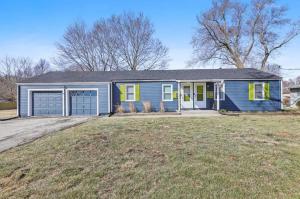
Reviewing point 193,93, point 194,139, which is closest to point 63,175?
point 194,139

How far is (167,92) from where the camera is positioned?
19703 millimetres

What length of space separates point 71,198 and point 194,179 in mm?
2006

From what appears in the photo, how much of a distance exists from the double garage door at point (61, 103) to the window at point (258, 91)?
1291cm

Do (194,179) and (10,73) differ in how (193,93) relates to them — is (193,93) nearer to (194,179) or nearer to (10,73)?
(194,179)

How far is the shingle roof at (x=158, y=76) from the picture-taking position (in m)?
19.8

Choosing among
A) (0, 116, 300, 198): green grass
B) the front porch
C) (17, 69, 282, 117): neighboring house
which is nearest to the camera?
(0, 116, 300, 198): green grass

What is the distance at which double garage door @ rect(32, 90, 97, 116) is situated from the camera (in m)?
19.5

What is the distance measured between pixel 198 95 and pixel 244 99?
3.65 metres

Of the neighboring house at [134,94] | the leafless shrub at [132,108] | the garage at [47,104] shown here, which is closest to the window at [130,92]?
the neighboring house at [134,94]

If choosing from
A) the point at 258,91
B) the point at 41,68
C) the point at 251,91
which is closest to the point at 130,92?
the point at 251,91

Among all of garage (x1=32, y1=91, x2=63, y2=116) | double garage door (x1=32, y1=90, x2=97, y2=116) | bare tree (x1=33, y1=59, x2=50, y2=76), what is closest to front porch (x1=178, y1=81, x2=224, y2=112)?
double garage door (x1=32, y1=90, x2=97, y2=116)

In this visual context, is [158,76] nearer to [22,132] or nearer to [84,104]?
[84,104]

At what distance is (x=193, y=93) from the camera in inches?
806

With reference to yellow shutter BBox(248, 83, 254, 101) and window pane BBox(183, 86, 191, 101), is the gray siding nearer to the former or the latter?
window pane BBox(183, 86, 191, 101)
